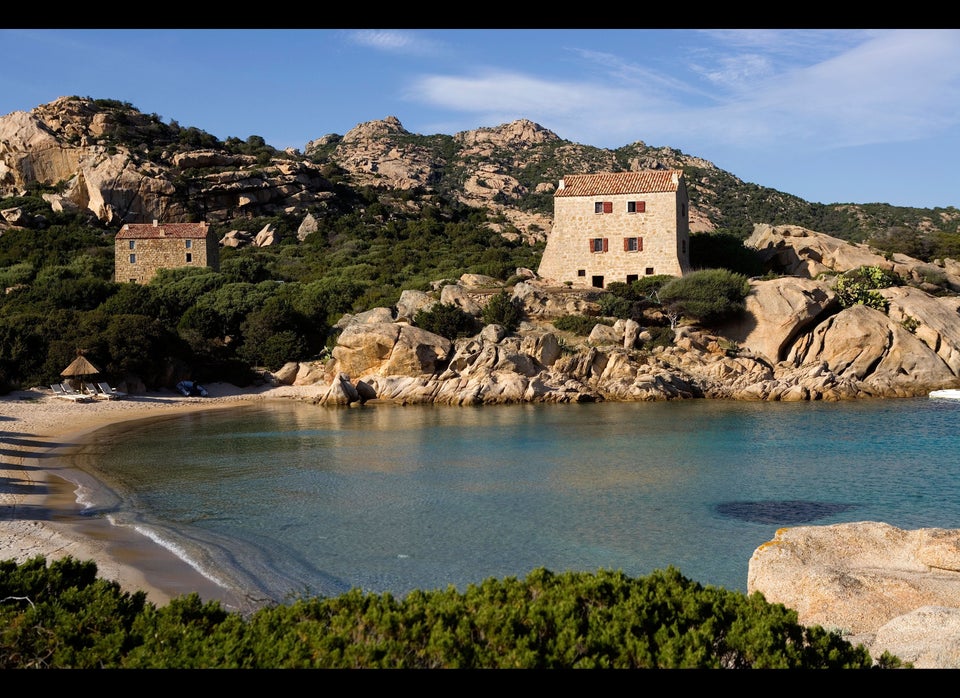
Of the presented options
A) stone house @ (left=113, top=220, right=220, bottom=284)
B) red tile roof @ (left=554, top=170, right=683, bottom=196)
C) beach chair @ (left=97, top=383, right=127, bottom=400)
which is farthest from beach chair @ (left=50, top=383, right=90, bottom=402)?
red tile roof @ (left=554, top=170, right=683, bottom=196)

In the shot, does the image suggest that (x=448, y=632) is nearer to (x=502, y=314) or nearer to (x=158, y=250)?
(x=502, y=314)

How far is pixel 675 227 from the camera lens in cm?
4234

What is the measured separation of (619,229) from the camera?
43406 mm

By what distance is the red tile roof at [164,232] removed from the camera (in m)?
53.6

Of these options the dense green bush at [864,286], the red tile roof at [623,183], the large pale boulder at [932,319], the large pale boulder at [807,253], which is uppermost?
the red tile roof at [623,183]

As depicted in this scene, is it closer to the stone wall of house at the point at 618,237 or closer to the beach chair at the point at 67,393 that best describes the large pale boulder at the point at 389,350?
the stone wall of house at the point at 618,237

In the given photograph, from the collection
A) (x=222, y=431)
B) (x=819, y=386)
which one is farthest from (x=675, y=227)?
(x=222, y=431)

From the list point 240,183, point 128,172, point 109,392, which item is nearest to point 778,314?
point 109,392

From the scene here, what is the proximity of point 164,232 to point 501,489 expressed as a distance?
148ft

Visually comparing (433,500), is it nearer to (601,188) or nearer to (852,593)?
(852,593)

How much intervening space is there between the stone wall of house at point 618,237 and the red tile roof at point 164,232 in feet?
82.6

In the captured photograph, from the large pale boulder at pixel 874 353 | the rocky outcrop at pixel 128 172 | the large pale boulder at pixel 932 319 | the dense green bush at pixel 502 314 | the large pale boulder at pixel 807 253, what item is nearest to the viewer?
the large pale boulder at pixel 874 353

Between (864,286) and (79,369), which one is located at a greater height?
(864,286)

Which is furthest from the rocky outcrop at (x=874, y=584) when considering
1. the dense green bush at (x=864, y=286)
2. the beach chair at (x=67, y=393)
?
the dense green bush at (x=864, y=286)
